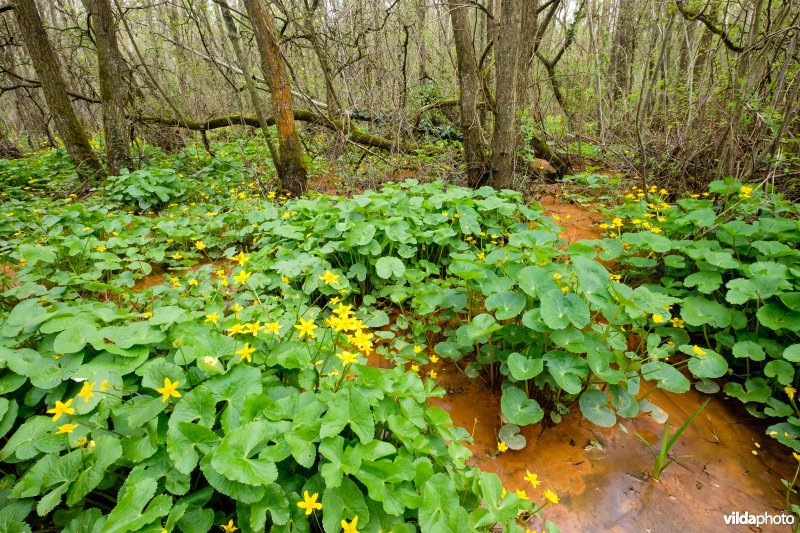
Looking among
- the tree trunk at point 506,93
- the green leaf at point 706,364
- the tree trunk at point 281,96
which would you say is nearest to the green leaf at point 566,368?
the green leaf at point 706,364

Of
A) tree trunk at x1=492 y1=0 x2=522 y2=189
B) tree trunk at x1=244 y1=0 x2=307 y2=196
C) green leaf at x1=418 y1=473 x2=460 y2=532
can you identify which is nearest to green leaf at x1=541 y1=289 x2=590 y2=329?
green leaf at x1=418 y1=473 x2=460 y2=532

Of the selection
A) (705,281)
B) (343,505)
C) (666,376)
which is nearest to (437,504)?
(343,505)

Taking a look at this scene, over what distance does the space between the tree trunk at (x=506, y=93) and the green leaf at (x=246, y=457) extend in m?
3.66

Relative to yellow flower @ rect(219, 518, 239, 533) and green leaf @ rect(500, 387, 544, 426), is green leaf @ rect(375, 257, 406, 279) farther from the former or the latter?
yellow flower @ rect(219, 518, 239, 533)

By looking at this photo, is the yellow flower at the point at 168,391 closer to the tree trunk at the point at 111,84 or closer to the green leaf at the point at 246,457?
the green leaf at the point at 246,457

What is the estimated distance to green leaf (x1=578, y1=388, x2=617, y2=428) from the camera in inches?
70.4

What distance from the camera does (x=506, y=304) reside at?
2031 millimetres

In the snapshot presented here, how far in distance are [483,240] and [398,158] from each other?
253 cm

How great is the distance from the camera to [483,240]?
338cm

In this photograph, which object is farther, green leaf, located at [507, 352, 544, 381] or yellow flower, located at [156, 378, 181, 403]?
green leaf, located at [507, 352, 544, 381]

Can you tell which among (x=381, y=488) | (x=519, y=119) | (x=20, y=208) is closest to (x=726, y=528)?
(x=381, y=488)

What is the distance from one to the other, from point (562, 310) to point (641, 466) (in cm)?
85

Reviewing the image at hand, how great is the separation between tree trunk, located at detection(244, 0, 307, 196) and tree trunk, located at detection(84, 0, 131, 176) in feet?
8.16

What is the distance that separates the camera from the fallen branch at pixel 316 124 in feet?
17.9
